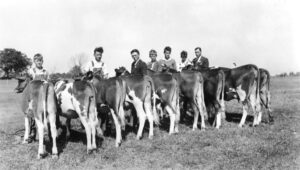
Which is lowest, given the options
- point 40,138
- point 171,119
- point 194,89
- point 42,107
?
point 40,138

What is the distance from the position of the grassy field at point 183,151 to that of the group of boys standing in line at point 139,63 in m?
2.25

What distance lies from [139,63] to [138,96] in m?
2.14

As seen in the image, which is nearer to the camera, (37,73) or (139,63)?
(37,73)

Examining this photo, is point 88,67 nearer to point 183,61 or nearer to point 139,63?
point 139,63

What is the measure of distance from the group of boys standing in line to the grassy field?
7.38ft

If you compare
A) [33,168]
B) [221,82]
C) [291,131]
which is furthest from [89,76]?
[291,131]

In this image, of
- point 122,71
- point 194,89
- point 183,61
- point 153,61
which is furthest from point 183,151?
point 183,61

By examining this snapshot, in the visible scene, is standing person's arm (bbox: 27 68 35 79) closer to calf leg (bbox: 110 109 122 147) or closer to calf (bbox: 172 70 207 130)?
calf leg (bbox: 110 109 122 147)

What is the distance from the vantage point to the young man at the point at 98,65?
11000mm

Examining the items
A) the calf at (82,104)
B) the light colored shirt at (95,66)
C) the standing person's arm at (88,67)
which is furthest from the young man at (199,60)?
the calf at (82,104)

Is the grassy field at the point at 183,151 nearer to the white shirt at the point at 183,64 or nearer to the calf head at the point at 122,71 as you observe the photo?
the calf head at the point at 122,71

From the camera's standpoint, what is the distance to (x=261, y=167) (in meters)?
6.73

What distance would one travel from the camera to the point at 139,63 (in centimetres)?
1164

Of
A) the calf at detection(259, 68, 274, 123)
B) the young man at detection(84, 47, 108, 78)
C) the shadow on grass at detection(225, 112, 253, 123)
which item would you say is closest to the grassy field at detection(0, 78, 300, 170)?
the calf at detection(259, 68, 274, 123)
